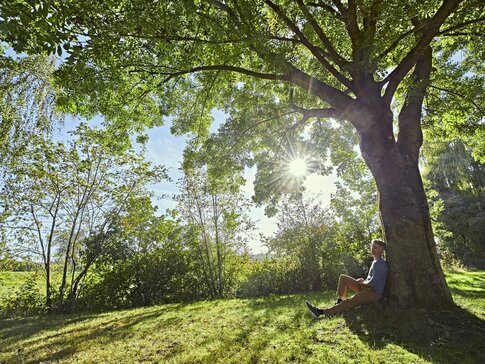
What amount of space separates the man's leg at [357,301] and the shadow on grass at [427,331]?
0.15 meters

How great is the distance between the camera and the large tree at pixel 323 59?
3613 mm

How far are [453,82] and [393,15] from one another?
491cm

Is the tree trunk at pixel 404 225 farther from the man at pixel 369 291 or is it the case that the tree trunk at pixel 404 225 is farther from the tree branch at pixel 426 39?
the tree branch at pixel 426 39

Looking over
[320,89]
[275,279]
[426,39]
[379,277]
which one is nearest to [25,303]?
[275,279]

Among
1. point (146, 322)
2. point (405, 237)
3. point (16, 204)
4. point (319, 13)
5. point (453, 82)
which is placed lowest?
point (146, 322)

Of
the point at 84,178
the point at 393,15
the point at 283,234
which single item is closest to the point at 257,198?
the point at 283,234

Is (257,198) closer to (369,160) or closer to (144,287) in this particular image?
(369,160)

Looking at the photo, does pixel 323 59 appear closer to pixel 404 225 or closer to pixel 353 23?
pixel 353 23

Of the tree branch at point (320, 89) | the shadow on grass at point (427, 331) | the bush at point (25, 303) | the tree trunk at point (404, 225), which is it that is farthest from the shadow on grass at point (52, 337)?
the tree branch at point (320, 89)

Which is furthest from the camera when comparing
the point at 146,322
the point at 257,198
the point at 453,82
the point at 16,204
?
the point at 16,204

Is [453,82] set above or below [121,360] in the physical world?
above

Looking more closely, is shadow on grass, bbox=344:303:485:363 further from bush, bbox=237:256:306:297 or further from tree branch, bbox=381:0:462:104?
bush, bbox=237:256:306:297

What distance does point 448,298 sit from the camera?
3.97m

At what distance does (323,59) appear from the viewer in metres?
5.05
